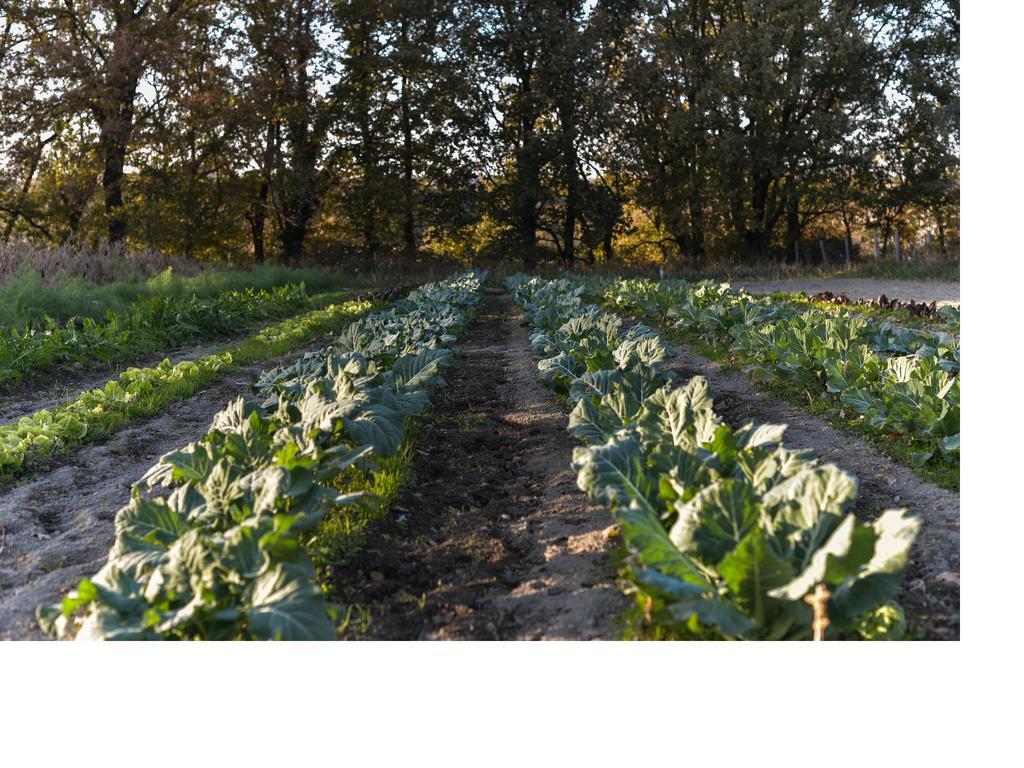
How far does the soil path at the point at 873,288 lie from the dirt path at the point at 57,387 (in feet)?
36.8

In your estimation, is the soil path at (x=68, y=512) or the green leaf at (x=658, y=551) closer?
the green leaf at (x=658, y=551)

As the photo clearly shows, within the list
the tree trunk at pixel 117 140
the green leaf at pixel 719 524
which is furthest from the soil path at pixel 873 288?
→ the tree trunk at pixel 117 140

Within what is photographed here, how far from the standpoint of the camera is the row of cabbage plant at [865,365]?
4.65m

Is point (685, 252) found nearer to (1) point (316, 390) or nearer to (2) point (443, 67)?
(2) point (443, 67)

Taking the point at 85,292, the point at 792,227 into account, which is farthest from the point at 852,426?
the point at 792,227

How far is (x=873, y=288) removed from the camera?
1814 centimetres

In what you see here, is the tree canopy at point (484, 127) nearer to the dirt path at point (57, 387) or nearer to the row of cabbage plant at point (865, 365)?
the dirt path at point (57, 387)

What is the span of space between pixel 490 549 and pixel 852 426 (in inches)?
117

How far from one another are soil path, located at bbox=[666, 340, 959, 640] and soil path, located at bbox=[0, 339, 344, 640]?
310 cm

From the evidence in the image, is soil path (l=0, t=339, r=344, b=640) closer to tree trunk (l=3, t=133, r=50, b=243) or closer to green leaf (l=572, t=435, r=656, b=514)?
green leaf (l=572, t=435, r=656, b=514)

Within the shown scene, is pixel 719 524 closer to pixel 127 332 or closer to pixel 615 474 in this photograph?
pixel 615 474

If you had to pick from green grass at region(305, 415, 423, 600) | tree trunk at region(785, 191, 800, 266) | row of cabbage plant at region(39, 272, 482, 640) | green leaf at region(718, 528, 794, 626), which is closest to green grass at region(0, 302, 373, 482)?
row of cabbage plant at region(39, 272, 482, 640)

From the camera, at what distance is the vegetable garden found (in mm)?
2434
